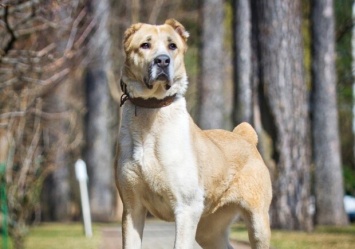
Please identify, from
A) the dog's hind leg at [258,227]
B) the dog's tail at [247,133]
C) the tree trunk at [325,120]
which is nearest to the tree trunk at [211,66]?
the tree trunk at [325,120]

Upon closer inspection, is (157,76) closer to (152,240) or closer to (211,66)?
(152,240)

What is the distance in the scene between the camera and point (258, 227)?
9352mm

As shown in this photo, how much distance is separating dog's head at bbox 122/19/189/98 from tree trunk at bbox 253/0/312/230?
9.89m

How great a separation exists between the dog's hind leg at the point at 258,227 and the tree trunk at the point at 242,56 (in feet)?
44.1

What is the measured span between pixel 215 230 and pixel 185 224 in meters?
1.34

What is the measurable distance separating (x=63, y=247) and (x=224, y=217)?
6771mm

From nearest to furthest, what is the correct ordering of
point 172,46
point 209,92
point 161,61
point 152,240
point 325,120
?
1. point 161,61
2. point 172,46
3. point 152,240
4. point 325,120
5. point 209,92

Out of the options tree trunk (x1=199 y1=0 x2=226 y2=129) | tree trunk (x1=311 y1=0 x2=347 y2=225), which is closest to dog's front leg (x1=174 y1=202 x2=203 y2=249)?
tree trunk (x1=311 y1=0 x2=347 y2=225)

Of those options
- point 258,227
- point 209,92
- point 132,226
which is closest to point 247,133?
point 258,227

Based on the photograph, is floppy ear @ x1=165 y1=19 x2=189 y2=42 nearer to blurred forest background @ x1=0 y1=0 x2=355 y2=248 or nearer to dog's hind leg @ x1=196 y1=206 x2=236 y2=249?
dog's hind leg @ x1=196 y1=206 x2=236 y2=249

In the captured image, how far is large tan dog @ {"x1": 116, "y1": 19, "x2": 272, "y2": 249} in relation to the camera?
8461 millimetres

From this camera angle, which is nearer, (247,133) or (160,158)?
(160,158)

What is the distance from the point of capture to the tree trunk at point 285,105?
18.6m

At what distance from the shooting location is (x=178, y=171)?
8500 mm
